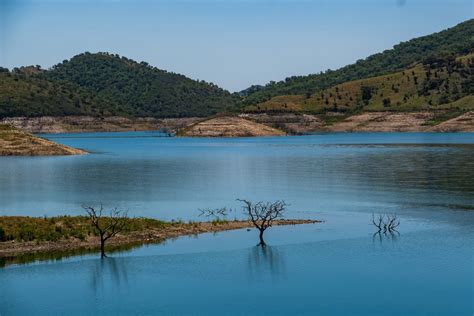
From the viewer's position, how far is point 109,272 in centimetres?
4041

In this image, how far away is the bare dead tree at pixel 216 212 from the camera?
59.4m

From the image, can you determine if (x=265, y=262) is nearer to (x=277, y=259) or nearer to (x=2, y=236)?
(x=277, y=259)

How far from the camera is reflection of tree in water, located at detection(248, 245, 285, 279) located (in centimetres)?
Result: 4034

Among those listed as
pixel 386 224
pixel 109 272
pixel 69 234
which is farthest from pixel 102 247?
pixel 386 224

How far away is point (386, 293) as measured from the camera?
35.6 m

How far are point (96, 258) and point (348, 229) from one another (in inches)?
714

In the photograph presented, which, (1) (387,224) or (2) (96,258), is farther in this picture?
(1) (387,224)

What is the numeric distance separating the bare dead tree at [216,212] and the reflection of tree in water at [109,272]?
1679 centimetres

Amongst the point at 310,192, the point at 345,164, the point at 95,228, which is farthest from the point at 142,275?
the point at 345,164

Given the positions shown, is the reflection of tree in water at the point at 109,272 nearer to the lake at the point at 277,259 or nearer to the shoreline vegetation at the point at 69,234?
the lake at the point at 277,259

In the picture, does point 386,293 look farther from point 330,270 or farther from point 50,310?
point 50,310

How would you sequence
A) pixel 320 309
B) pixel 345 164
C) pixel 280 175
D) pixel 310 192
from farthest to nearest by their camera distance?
pixel 345 164 < pixel 280 175 < pixel 310 192 < pixel 320 309

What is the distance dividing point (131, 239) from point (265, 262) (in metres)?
9.49

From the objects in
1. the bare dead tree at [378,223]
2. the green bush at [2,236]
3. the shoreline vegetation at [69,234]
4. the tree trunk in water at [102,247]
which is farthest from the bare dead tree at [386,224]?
the green bush at [2,236]
